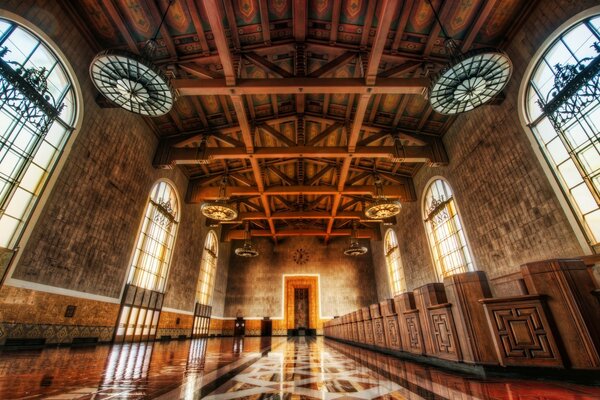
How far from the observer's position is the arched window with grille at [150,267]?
353 inches

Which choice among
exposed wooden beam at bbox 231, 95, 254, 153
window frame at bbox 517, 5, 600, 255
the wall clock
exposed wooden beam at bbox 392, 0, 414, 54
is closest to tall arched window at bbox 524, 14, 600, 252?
window frame at bbox 517, 5, 600, 255

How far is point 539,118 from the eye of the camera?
6.28 m

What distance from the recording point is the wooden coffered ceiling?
262 inches

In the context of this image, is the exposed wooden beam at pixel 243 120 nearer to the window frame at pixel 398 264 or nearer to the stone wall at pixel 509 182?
the stone wall at pixel 509 182

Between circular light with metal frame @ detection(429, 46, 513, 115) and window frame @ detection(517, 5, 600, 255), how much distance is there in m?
1.45

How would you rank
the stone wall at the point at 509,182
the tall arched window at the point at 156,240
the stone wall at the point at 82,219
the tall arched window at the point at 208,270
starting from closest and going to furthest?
the stone wall at the point at 82,219
the stone wall at the point at 509,182
the tall arched window at the point at 156,240
the tall arched window at the point at 208,270

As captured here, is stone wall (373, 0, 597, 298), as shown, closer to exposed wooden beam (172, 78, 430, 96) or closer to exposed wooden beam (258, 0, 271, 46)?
exposed wooden beam (172, 78, 430, 96)

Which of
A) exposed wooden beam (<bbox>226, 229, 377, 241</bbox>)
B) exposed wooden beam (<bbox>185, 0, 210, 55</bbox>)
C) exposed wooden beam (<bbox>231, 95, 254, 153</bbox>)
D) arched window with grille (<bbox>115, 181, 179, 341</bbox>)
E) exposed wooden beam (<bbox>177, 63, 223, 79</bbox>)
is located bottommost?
arched window with grille (<bbox>115, 181, 179, 341</bbox>)

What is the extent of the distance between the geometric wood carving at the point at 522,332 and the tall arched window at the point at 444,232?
702 centimetres

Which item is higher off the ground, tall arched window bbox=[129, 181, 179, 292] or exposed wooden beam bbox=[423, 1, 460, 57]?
exposed wooden beam bbox=[423, 1, 460, 57]

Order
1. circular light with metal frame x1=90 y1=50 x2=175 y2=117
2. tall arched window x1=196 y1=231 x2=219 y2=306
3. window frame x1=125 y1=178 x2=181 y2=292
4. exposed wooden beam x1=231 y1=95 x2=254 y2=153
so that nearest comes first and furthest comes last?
1. circular light with metal frame x1=90 y1=50 x2=175 y2=117
2. exposed wooden beam x1=231 y1=95 x2=254 y2=153
3. window frame x1=125 y1=178 x2=181 y2=292
4. tall arched window x1=196 y1=231 x2=219 y2=306

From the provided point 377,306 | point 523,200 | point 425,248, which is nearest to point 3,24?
point 377,306

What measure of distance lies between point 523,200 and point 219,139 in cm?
1088

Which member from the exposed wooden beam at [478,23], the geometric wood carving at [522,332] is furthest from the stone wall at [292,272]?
the geometric wood carving at [522,332]
